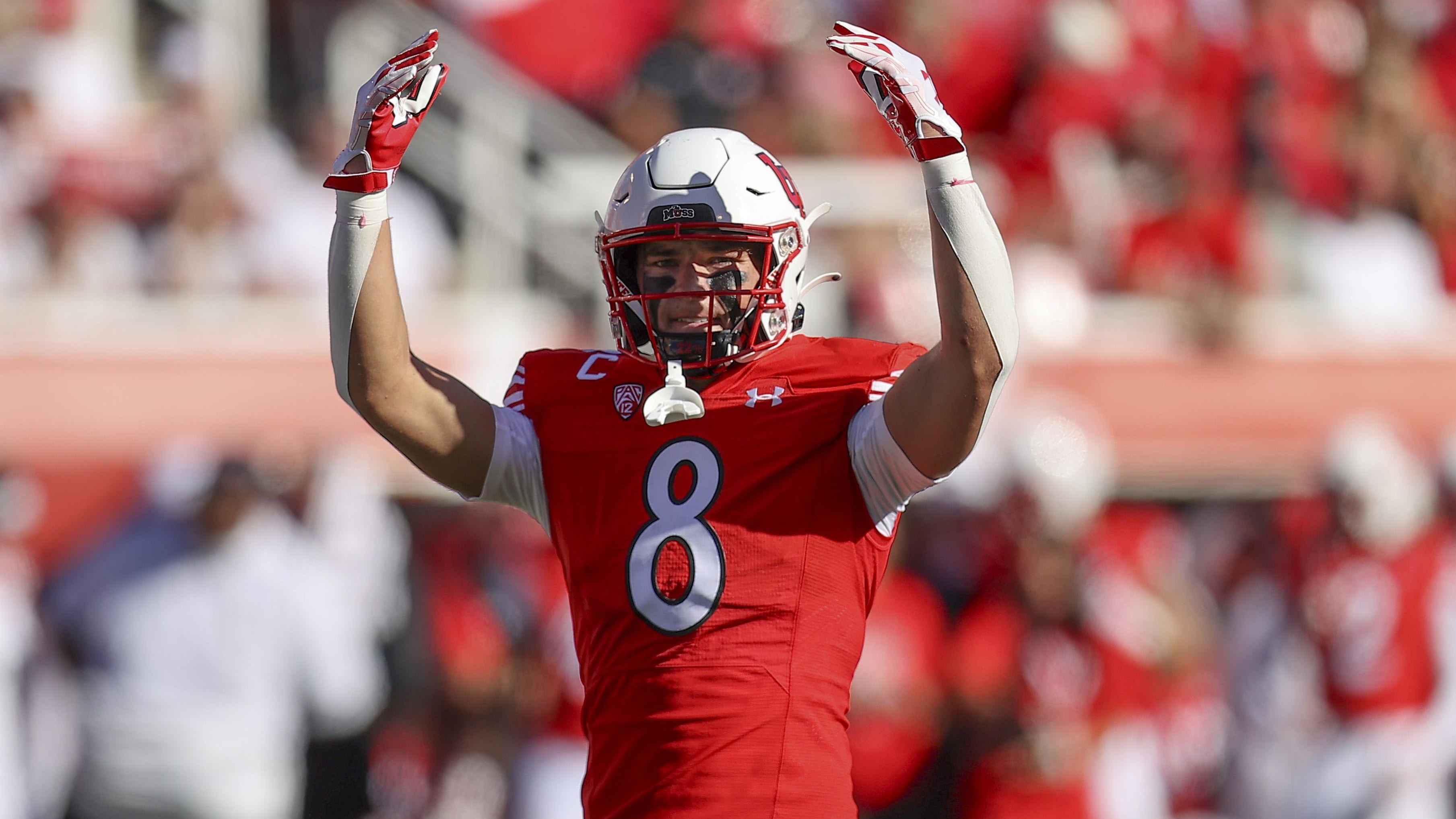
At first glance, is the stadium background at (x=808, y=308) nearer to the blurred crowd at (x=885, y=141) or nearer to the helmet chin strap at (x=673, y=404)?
the blurred crowd at (x=885, y=141)

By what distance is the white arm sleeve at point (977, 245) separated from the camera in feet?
9.16

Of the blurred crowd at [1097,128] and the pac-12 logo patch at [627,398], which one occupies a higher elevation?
the blurred crowd at [1097,128]

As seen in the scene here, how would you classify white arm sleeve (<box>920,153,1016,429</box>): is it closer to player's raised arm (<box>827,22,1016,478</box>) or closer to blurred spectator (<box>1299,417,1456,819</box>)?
player's raised arm (<box>827,22,1016,478</box>)

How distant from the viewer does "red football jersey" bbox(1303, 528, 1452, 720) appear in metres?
7.26

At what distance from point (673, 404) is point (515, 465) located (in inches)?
13.5

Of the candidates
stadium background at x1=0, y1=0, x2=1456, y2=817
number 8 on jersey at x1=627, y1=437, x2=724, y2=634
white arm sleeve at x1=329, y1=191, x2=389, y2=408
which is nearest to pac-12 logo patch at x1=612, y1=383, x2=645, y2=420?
number 8 on jersey at x1=627, y1=437, x2=724, y2=634

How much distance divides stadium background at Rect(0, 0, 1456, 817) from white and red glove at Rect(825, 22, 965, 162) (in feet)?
13.2

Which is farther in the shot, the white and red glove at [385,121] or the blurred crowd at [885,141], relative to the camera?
the blurred crowd at [885,141]

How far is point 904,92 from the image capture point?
2818 mm

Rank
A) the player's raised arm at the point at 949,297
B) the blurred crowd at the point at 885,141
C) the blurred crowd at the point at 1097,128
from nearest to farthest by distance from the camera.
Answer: the player's raised arm at the point at 949,297
the blurred crowd at the point at 885,141
the blurred crowd at the point at 1097,128

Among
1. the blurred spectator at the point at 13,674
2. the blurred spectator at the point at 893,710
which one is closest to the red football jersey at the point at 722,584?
the blurred spectator at the point at 893,710

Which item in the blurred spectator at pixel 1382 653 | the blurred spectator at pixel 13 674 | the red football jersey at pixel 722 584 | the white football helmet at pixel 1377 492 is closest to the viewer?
the red football jersey at pixel 722 584

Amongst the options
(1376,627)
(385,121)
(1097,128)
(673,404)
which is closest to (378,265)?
(385,121)

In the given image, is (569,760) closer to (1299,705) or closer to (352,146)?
(1299,705)
